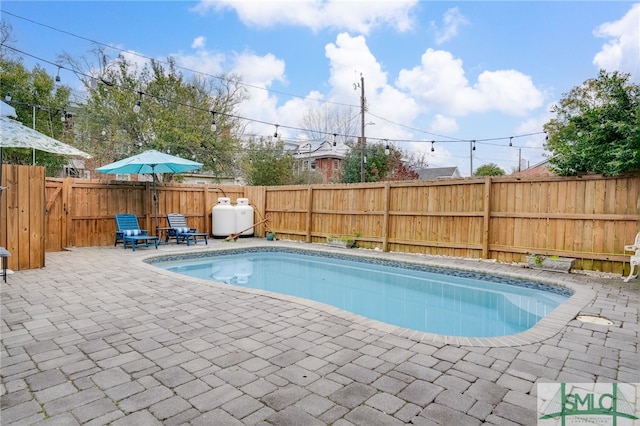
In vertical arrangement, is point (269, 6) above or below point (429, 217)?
above

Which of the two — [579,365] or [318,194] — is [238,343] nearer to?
[579,365]

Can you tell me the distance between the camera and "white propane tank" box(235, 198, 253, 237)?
11.2 m

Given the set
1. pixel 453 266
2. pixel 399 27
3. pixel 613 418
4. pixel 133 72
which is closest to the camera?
pixel 613 418

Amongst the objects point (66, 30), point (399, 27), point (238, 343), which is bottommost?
point (238, 343)

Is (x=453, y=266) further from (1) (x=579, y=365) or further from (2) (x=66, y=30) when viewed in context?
(2) (x=66, y=30)

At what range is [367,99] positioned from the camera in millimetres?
16922

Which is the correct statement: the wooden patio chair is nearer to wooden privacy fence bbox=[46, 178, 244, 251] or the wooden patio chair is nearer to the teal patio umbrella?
the teal patio umbrella

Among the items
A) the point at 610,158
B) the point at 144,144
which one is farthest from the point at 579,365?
the point at 144,144

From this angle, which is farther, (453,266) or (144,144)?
(144,144)

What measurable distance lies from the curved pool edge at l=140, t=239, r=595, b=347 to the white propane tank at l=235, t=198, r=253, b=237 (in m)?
0.71

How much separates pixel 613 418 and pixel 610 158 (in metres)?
5.51

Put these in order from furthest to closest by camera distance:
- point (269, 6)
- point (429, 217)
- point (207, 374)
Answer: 1. point (269, 6)
2. point (429, 217)
3. point (207, 374)

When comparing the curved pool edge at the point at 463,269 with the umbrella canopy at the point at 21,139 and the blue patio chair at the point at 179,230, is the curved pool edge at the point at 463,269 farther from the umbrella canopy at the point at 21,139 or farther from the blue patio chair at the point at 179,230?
the umbrella canopy at the point at 21,139

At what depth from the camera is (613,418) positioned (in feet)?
6.55
